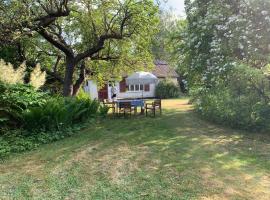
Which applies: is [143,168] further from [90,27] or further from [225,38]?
[90,27]

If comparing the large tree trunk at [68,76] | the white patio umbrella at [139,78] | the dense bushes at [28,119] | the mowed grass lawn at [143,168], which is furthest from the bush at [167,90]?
the dense bushes at [28,119]

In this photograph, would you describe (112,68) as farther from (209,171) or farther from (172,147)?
(209,171)

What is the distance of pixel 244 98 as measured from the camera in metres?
12.6

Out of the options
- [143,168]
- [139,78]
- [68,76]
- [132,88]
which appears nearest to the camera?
[143,168]

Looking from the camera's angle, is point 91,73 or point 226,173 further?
point 91,73

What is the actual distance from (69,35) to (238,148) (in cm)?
1309

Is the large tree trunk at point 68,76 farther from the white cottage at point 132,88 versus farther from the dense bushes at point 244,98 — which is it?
the white cottage at point 132,88

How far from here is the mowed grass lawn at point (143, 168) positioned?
6.14 metres

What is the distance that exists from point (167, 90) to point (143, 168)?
28.2 m

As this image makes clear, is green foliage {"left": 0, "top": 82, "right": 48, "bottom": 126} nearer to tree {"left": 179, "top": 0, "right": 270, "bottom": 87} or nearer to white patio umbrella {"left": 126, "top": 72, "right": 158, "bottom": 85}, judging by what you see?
tree {"left": 179, "top": 0, "right": 270, "bottom": 87}

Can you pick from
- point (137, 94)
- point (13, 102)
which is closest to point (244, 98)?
point (13, 102)

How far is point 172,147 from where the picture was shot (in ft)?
31.6

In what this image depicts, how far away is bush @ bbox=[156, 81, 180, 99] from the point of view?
1389 inches

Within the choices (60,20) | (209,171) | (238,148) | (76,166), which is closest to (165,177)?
(209,171)
